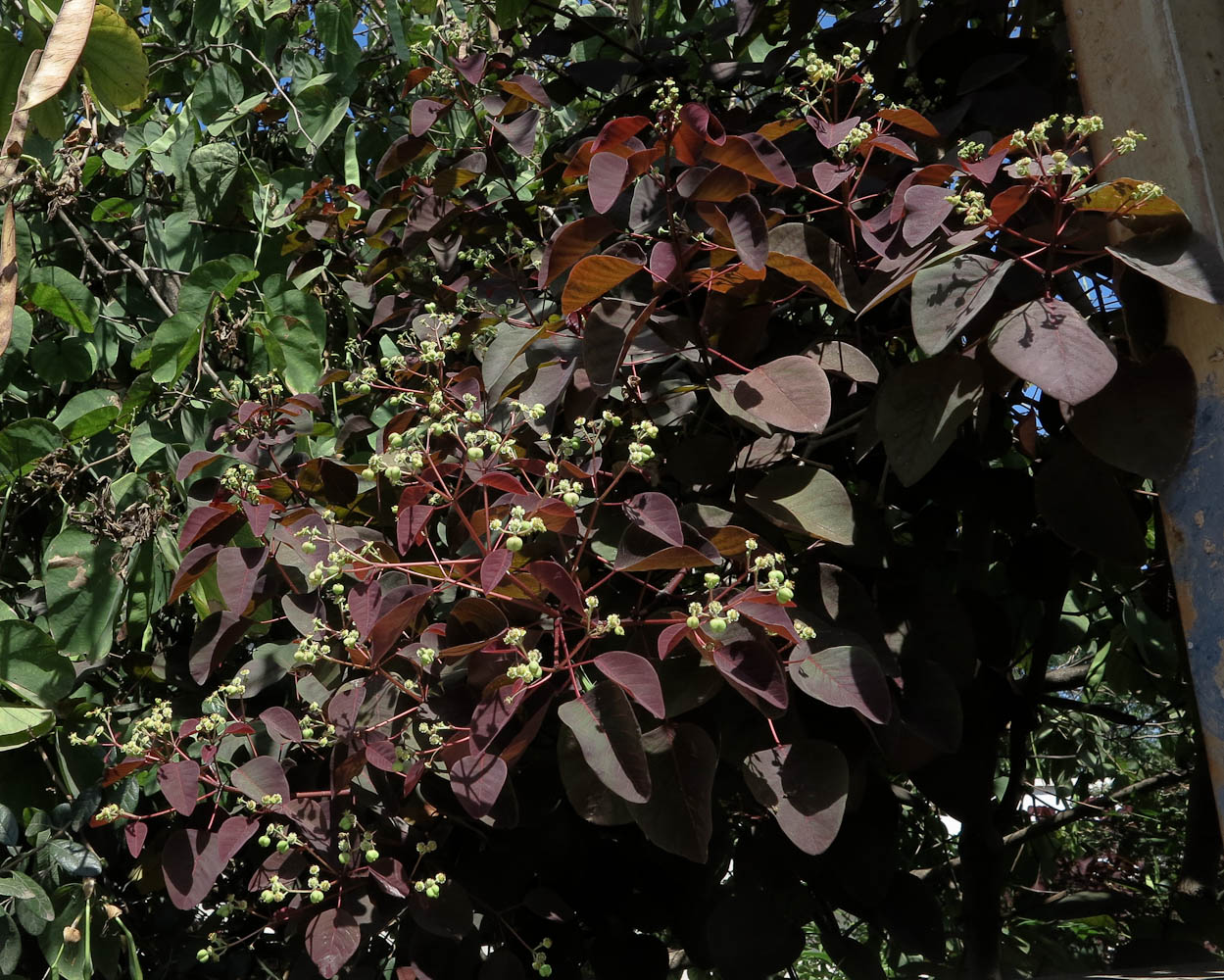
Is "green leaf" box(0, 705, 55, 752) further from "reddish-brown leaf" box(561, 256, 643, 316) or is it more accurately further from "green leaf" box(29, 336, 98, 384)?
"reddish-brown leaf" box(561, 256, 643, 316)

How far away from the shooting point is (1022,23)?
4.54 feet

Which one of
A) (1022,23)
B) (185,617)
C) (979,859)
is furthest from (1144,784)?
(185,617)

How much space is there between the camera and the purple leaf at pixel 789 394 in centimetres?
82

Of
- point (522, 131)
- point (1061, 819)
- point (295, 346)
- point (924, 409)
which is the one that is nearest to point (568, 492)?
point (924, 409)

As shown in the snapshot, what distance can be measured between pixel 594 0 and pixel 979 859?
5.30 ft

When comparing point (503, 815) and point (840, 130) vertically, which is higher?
point (840, 130)

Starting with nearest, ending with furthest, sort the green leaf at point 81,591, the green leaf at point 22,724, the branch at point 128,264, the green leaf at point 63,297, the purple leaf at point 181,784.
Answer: the purple leaf at point 181,784 → the green leaf at point 22,724 → the green leaf at point 81,591 → the green leaf at point 63,297 → the branch at point 128,264

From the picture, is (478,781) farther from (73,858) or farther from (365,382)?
(73,858)

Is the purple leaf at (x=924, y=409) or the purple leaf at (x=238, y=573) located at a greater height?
the purple leaf at (x=924, y=409)

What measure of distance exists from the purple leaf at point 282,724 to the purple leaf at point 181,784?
7 centimetres

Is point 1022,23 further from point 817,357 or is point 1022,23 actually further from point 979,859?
point 979,859

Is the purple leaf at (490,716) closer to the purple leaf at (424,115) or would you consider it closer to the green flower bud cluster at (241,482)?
the green flower bud cluster at (241,482)

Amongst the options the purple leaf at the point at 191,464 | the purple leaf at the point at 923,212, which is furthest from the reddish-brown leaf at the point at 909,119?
the purple leaf at the point at 191,464

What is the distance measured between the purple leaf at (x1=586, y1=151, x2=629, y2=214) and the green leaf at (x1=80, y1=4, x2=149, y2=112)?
37cm
